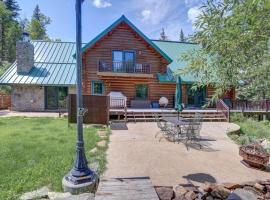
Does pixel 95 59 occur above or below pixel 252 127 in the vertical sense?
above

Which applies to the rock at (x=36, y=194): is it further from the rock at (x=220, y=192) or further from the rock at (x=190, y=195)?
the rock at (x=220, y=192)

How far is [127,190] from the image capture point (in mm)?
4199

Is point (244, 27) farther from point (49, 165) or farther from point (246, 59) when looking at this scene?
point (49, 165)

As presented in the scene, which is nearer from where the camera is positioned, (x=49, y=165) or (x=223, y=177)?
(x=223, y=177)

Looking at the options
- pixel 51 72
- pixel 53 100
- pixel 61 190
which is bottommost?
pixel 61 190

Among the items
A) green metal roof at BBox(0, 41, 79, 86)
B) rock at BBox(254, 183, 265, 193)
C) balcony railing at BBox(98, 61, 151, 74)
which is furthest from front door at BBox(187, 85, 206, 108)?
rock at BBox(254, 183, 265, 193)

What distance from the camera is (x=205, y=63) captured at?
4059mm

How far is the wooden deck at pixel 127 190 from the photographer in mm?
3893

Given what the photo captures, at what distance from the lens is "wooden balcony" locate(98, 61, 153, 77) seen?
18781mm

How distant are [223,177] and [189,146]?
2909 mm

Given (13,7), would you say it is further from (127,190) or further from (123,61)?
(127,190)

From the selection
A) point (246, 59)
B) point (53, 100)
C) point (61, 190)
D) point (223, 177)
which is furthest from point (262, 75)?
point (53, 100)

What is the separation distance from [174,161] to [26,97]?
16.2 meters

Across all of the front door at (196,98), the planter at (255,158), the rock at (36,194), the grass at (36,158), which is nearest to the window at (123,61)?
the front door at (196,98)
